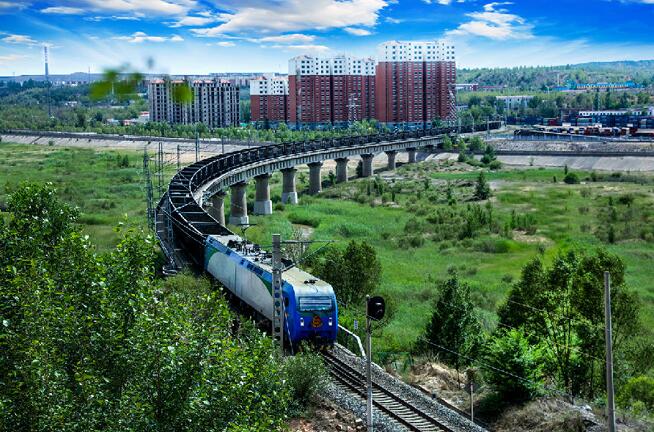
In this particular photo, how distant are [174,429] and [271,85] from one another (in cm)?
16626

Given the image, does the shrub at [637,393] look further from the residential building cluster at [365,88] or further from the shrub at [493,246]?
the residential building cluster at [365,88]

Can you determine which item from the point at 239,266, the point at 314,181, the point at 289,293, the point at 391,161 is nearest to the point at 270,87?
the point at 391,161

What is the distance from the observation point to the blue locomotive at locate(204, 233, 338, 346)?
88.0 ft

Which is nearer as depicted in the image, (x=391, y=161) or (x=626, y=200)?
(x=626, y=200)

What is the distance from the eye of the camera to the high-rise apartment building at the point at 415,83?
171875 mm

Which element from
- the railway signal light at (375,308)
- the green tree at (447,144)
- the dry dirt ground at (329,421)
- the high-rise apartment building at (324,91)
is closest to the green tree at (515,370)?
the dry dirt ground at (329,421)

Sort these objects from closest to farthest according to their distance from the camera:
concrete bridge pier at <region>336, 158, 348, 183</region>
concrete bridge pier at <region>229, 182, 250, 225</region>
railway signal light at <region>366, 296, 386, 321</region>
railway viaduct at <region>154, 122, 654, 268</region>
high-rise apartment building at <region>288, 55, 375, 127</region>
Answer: railway signal light at <region>366, 296, 386, 321</region> → railway viaduct at <region>154, 122, 654, 268</region> → concrete bridge pier at <region>229, 182, 250, 225</region> → concrete bridge pier at <region>336, 158, 348, 183</region> → high-rise apartment building at <region>288, 55, 375, 127</region>

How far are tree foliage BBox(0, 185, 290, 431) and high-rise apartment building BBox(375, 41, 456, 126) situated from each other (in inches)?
6301

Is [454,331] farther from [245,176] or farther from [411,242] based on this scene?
[245,176]

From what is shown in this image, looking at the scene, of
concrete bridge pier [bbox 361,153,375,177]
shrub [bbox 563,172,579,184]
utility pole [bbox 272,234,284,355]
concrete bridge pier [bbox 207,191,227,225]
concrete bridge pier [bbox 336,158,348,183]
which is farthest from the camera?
concrete bridge pier [bbox 361,153,375,177]

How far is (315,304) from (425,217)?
4914 cm

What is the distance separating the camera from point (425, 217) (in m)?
75.1

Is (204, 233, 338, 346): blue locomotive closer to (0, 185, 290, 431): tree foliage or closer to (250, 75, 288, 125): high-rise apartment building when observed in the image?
(0, 185, 290, 431): tree foliage

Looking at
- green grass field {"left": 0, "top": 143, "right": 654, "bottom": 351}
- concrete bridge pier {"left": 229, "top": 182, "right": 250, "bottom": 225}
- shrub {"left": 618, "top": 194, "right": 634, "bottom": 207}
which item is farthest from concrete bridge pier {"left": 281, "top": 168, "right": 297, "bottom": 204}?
shrub {"left": 618, "top": 194, "right": 634, "bottom": 207}
